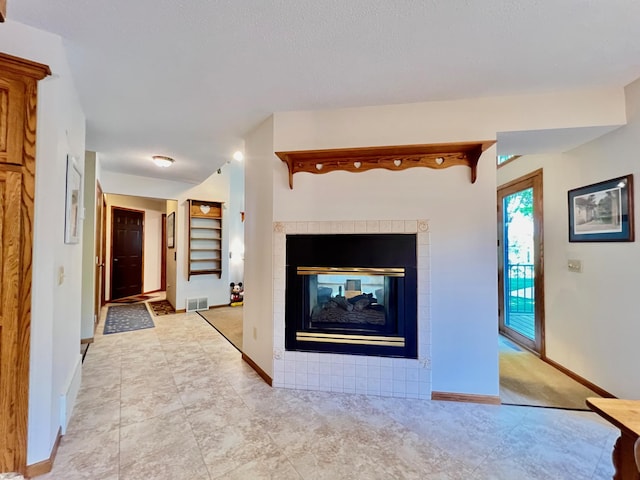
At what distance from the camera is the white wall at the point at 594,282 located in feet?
7.18

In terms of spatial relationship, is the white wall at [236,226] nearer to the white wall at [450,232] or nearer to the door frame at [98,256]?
the door frame at [98,256]

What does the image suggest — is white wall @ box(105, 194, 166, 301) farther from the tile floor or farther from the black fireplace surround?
the black fireplace surround

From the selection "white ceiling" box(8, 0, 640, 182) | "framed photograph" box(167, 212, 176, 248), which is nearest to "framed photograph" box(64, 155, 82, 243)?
"white ceiling" box(8, 0, 640, 182)

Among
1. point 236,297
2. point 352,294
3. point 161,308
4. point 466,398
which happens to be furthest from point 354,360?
point 161,308

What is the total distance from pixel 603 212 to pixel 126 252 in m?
8.27

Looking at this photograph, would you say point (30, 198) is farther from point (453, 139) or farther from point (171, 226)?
point (171, 226)

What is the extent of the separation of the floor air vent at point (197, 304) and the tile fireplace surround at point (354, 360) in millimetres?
3473

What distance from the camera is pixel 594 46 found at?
173cm

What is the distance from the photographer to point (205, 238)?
18.6 feet

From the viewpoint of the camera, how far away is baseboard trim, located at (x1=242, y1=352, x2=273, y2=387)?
263 cm

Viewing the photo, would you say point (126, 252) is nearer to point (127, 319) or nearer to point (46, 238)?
point (127, 319)

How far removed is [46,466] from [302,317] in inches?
68.4

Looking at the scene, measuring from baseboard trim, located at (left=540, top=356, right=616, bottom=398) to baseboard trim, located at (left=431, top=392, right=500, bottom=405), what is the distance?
921 millimetres

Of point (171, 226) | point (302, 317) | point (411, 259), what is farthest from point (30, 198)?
point (171, 226)
